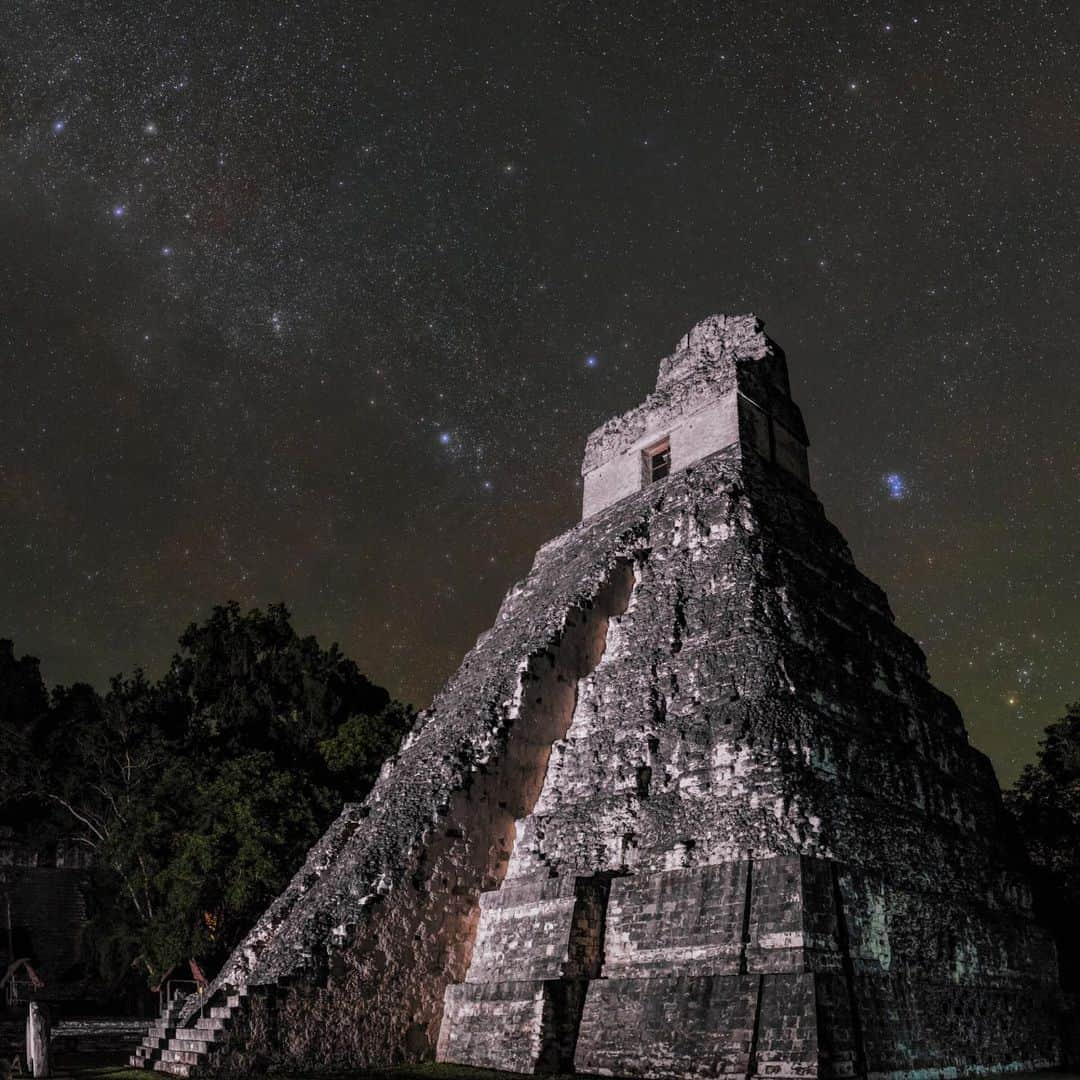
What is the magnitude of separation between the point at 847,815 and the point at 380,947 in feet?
19.2

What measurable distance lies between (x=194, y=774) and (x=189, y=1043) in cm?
1427

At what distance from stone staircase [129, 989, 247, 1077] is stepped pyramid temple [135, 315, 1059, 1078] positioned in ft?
0.16

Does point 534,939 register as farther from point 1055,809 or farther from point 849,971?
point 1055,809

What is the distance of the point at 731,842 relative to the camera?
1112 centimetres

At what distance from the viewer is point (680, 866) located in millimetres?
11367

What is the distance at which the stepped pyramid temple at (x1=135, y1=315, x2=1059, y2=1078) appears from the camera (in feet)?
33.8

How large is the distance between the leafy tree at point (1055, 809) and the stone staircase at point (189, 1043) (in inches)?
566

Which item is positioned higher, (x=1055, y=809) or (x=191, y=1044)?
(x=1055, y=809)

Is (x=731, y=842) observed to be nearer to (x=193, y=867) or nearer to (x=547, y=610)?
(x=547, y=610)

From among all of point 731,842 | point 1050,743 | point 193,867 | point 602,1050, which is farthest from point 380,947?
point 1050,743

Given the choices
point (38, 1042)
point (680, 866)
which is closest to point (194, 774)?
point (38, 1042)

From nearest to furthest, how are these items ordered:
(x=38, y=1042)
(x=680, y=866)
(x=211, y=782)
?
(x=680, y=866) → (x=38, y=1042) → (x=211, y=782)

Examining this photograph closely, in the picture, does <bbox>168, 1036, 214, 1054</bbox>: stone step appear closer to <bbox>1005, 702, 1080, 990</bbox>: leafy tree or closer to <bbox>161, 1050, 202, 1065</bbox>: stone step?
<bbox>161, 1050, 202, 1065</bbox>: stone step

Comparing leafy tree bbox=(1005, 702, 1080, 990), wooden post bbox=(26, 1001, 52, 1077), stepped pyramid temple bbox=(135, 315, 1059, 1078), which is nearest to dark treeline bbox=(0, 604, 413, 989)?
stepped pyramid temple bbox=(135, 315, 1059, 1078)
